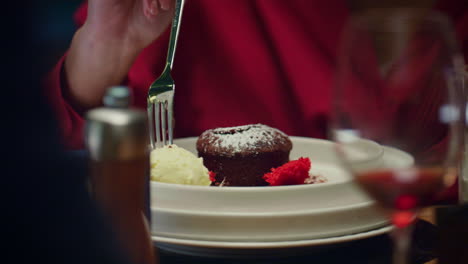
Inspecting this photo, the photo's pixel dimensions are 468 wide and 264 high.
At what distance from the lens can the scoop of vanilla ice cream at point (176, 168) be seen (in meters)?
1.02

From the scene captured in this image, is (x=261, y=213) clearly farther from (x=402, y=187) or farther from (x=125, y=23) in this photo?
(x=125, y=23)

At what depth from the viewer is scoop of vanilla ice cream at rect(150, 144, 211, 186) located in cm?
102

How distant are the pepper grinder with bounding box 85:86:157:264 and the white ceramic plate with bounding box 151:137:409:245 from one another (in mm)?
216

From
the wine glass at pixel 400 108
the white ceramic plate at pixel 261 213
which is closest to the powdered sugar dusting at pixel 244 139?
the white ceramic plate at pixel 261 213

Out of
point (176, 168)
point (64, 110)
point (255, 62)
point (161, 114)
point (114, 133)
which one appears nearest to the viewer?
point (114, 133)

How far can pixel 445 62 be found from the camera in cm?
58

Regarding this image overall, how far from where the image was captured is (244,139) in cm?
128

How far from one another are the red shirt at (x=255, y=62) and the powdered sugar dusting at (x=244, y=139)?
2.33 ft

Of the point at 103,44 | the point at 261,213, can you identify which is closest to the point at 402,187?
the point at 261,213

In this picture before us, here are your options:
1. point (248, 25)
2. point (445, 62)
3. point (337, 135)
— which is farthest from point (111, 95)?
point (248, 25)

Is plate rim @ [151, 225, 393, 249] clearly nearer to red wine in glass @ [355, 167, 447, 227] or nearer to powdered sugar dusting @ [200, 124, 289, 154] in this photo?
red wine in glass @ [355, 167, 447, 227]

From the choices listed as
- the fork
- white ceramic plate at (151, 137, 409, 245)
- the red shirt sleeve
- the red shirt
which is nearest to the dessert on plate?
the fork

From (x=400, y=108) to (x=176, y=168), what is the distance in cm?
55

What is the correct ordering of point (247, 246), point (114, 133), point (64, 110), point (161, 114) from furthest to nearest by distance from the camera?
point (64, 110) → point (161, 114) → point (247, 246) → point (114, 133)
